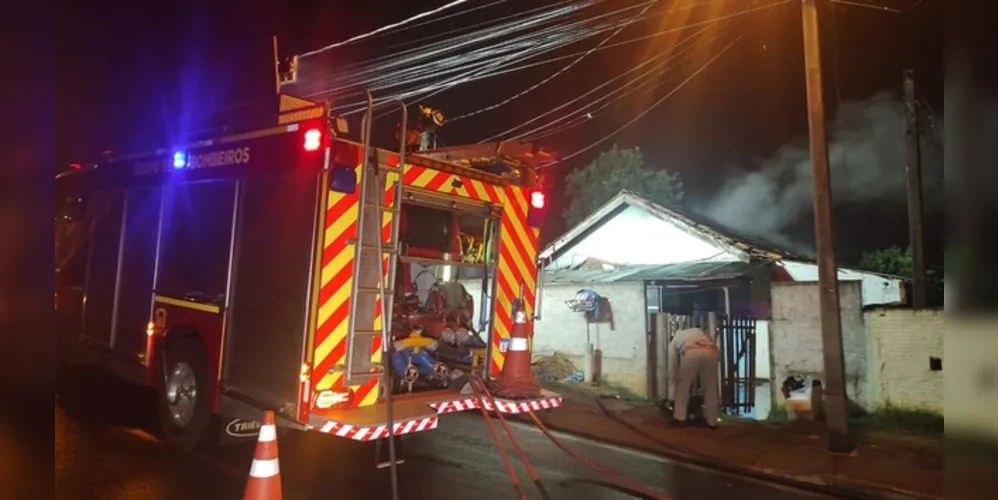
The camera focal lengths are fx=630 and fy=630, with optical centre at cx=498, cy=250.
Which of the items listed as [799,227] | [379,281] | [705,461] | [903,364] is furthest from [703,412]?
→ [799,227]

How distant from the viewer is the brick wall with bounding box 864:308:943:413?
884cm

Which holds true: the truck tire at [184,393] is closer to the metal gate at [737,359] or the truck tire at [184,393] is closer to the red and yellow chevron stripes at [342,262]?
the red and yellow chevron stripes at [342,262]

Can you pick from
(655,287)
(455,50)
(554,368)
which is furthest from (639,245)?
(455,50)

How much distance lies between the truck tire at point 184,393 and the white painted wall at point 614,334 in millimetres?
8568

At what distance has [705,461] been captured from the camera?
22.1 ft

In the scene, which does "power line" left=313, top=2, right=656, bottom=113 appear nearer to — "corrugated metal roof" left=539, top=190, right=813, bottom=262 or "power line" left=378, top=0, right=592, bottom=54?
"power line" left=378, top=0, right=592, bottom=54

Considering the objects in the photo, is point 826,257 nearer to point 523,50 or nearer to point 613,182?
point 523,50

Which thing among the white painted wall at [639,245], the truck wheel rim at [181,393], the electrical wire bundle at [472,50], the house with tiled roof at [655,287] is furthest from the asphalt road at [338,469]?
the white painted wall at [639,245]

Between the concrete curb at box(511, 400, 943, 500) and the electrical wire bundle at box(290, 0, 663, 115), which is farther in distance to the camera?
the electrical wire bundle at box(290, 0, 663, 115)

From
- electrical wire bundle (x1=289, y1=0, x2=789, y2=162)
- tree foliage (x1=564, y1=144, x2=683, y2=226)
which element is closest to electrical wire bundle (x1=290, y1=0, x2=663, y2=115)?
electrical wire bundle (x1=289, y1=0, x2=789, y2=162)

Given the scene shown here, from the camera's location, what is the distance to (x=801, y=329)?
10.4m

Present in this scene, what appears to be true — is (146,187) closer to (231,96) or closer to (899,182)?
(231,96)

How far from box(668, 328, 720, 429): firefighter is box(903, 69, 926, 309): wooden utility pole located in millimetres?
4343

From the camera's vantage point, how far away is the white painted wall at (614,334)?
1282 centimetres
